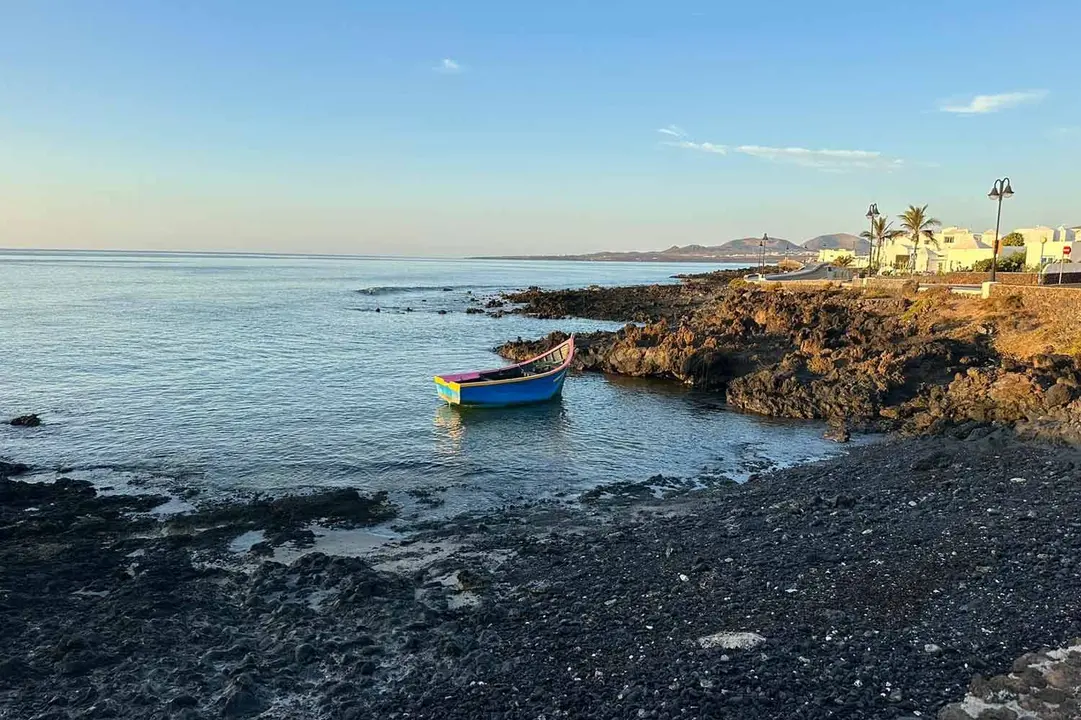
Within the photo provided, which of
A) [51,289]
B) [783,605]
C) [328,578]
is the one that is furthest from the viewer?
[51,289]

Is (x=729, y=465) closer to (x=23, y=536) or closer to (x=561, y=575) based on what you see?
(x=561, y=575)

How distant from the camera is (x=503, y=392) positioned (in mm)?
27266

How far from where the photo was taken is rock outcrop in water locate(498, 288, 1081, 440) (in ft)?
68.6

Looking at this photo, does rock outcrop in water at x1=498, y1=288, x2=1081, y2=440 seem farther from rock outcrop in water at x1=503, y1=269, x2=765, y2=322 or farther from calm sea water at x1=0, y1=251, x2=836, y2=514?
rock outcrop in water at x1=503, y1=269, x2=765, y2=322

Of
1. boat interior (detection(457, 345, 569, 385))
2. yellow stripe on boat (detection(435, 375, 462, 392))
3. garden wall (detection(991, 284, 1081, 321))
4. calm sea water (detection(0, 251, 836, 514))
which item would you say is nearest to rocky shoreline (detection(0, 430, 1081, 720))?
calm sea water (detection(0, 251, 836, 514))

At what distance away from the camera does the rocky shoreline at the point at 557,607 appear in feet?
25.2

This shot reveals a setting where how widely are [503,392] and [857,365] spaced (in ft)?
47.2

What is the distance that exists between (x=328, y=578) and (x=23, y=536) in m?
6.75

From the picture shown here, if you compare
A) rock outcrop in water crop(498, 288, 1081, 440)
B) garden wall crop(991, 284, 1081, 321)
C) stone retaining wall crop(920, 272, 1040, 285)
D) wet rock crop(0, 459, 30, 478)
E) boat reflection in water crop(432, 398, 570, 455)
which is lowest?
boat reflection in water crop(432, 398, 570, 455)

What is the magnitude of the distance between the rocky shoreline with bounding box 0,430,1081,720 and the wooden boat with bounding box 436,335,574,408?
11789 mm

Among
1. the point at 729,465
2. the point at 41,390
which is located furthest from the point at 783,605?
the point at 41,390

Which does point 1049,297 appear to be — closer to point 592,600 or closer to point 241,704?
point 592,600

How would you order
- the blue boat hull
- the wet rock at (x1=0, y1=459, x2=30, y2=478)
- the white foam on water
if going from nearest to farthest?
1. the white foam on water
2. the wet rock at (x1=0, y1=459, x2=30, y2=478)
3. the blue boat hull

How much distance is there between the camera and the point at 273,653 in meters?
8.92
